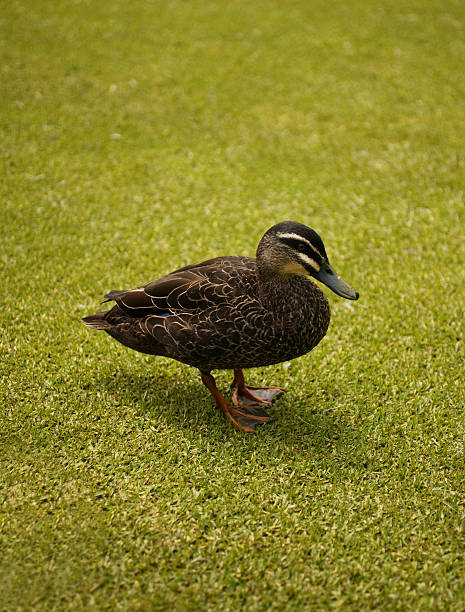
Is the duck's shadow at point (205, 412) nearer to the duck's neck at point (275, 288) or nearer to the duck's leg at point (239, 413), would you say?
the duck's leg at point (239, 413)

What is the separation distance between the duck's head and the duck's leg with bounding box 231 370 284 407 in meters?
0.83

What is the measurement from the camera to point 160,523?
2748 millimetres

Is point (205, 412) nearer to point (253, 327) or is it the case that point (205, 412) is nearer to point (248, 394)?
point (248, 394)

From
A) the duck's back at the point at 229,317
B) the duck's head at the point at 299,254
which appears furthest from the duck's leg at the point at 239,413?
the duck's head at the point at 299,254

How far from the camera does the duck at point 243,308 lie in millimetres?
2930

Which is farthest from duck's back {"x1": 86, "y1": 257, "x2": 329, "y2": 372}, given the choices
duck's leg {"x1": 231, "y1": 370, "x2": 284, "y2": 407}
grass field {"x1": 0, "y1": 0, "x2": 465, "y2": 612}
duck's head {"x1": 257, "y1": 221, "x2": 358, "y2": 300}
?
grass field {"x1": 0, "y1": 0, "x2": 465, "y2": 612}

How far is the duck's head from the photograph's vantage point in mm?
2873

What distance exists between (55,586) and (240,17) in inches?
371

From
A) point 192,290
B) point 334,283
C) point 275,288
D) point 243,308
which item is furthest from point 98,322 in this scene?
point 334,283

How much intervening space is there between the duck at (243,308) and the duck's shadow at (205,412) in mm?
153

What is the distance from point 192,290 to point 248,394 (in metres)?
0.81

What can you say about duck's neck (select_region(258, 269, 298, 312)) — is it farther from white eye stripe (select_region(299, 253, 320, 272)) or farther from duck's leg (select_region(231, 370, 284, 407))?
duck's leg (select_region(231, 370, 284, 407))

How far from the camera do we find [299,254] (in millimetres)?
2898

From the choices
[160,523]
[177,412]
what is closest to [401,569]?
[160,523]
